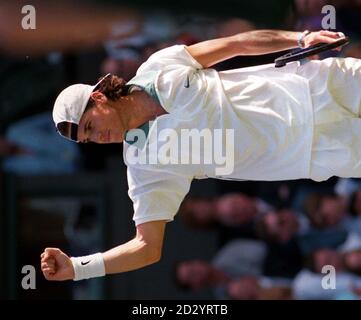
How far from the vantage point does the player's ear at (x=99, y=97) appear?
1.58 metres

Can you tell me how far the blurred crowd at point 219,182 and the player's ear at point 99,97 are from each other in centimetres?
33

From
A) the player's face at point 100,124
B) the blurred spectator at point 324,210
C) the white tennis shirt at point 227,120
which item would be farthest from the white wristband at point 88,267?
the blurred spectator at point 324,210

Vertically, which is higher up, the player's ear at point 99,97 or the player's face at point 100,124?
the player's ear at point 99,97

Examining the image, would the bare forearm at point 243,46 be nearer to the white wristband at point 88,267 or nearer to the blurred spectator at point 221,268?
the white wristband at point 88,267

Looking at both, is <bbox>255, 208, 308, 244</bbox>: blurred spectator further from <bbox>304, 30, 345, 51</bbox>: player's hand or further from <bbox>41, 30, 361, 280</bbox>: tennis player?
<bbox>304, 30, 345, 51</bbox>: player's hand

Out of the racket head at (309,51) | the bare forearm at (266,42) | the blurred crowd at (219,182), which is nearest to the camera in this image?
the racket head at (309,51)

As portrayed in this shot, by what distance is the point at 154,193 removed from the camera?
5.30 feet

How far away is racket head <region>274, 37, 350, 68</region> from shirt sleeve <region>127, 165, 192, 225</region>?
0.86 feet

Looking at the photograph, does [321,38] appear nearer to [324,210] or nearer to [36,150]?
[324,210]

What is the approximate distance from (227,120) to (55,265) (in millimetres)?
389

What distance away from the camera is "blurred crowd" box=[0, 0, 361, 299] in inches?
76.5

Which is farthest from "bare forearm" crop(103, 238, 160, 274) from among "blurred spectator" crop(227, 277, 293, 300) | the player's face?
"blurred spectator" crop(227, 277, 293, 300)

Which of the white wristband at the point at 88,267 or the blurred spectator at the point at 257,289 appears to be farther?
the blurred spectator at the point at 257,289
